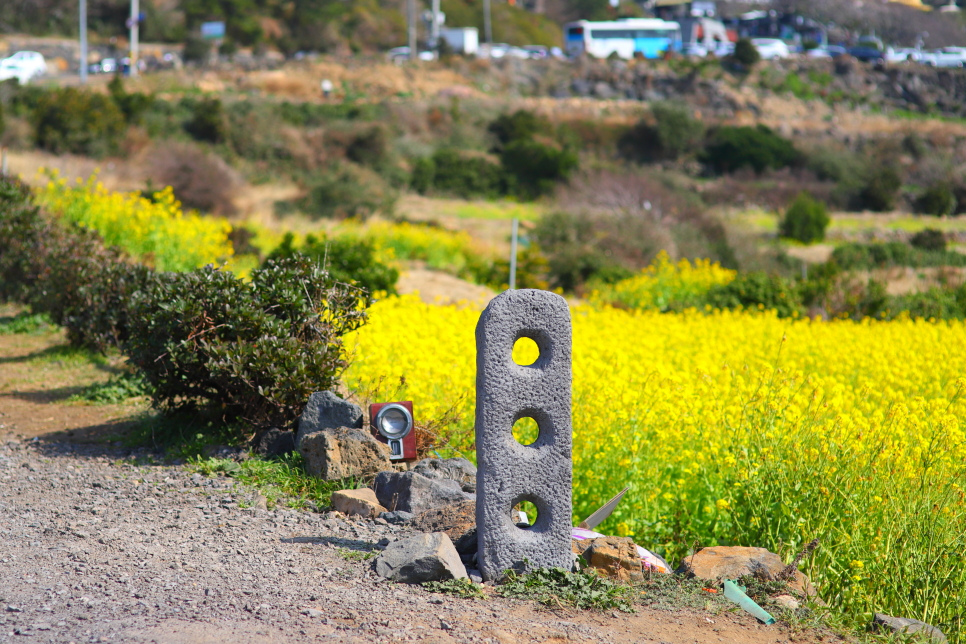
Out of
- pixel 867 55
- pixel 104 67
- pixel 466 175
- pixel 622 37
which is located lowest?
pixel 466 175

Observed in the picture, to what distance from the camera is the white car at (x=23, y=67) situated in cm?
4444

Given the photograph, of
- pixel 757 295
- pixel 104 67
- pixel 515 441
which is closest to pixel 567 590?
pixel 515 441

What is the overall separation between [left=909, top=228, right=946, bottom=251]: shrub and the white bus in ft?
158

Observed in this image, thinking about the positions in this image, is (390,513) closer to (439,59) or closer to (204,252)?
(204,252)

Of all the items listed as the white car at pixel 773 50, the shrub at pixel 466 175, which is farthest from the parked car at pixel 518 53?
the shrub at pixel 466 175

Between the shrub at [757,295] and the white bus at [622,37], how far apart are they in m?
61.2

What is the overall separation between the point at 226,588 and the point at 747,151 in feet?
157

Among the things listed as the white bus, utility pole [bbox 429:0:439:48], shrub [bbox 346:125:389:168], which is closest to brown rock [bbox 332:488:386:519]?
shrub [bbox 346:125:389:168]

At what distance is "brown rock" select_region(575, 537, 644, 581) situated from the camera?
387 cm

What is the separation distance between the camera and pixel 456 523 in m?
4.29

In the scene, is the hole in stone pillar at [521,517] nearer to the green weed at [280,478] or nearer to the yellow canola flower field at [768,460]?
the yellow canola flower field at [768,460]

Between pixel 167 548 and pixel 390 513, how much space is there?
3.68ft

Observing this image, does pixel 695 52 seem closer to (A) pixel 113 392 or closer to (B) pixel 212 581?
(A) pixel 113 392

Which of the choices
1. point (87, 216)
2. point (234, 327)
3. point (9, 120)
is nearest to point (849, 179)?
point (9, 120)
